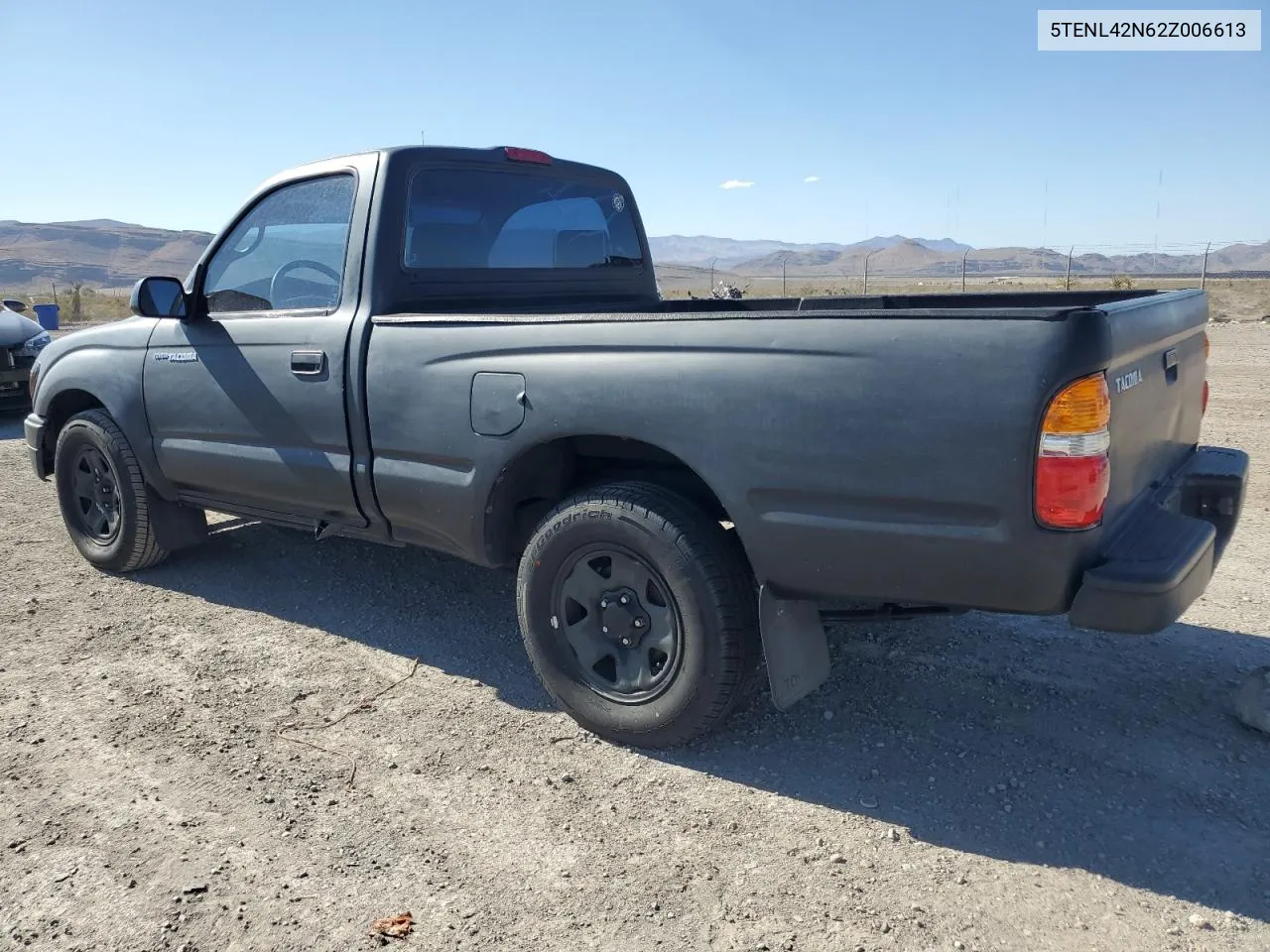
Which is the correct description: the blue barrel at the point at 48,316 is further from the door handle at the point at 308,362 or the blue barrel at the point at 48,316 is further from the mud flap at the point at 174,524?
the door handle at the point at 308,362

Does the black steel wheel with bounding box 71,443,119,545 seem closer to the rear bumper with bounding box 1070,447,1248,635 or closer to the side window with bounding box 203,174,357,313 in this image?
the side window with bounding box 203,174,357,313

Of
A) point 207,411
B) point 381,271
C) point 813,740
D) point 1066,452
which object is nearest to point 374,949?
point 813,740

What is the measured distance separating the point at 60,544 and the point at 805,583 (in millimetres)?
4877

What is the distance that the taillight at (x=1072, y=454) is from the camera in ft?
7.92

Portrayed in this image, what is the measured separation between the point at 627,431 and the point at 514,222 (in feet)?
5.82

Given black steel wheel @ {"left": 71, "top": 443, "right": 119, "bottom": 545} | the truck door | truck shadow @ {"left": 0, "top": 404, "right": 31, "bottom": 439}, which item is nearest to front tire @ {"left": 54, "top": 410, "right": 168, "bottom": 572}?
black steel wheel @ {"left": 71, "top": 443, "right": 119, "bottom": 545}

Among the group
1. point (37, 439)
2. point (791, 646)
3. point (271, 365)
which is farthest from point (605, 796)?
point (37, 439)

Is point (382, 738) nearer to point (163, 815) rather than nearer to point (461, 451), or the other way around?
point (163, 815)

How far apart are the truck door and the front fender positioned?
95 mm

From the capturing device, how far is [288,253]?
4.31m

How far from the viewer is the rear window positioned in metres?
4.06

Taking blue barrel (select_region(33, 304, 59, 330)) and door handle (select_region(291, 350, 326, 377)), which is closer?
door handle (select_region(291, 350, 326, 377))

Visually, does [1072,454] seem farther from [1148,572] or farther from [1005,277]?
[1005,277]

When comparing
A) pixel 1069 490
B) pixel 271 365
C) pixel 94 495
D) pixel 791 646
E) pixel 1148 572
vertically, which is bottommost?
pixel 791 646
